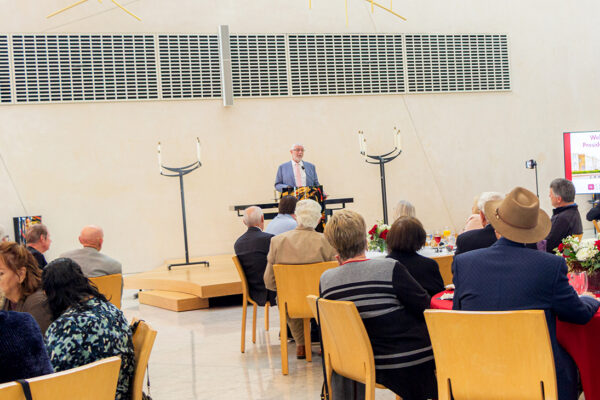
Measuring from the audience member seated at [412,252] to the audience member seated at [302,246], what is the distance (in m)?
1.16

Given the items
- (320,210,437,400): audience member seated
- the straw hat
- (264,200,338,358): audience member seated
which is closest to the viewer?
the straw hat

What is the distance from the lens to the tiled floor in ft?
13.3

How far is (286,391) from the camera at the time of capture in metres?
3.99

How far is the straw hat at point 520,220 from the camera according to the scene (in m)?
2.47

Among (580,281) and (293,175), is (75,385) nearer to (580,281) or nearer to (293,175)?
(580,281)

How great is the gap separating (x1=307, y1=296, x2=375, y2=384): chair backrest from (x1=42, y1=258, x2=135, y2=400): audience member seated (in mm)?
860

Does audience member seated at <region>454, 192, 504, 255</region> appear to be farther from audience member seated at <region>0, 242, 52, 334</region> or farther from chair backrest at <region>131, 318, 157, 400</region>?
audience member seated at <region>0, 242, 52, 334</region>

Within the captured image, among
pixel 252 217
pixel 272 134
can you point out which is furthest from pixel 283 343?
pixel 272 134

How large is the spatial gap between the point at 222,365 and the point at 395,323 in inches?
88.0

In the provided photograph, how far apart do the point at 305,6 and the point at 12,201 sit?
17.3ft

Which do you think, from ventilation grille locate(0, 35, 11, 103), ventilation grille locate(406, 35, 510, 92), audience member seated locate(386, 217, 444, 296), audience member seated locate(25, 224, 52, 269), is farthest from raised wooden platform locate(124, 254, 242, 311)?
ventilation grille locate(406, 35, 510, 92)

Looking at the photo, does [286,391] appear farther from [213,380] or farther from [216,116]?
[216,116]

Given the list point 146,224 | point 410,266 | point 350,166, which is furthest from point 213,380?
point 350,166

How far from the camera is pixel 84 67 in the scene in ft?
30.0
